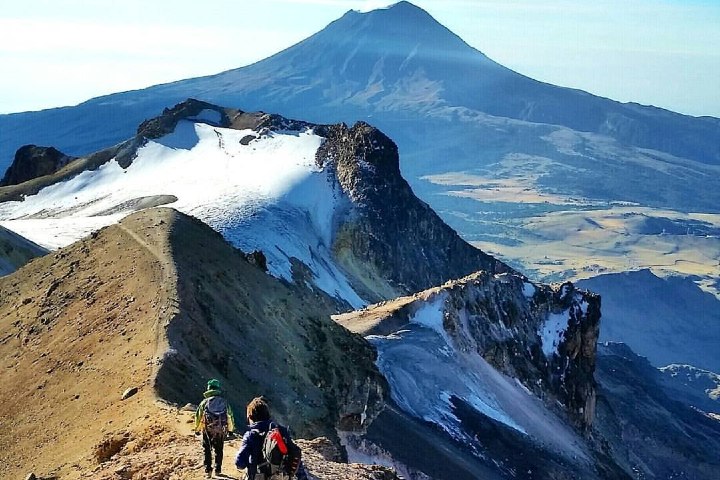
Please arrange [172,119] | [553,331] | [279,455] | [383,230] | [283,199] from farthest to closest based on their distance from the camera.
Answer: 1. [172,119]
2. [383,230]
3. [283,199]
4. [553,331]
5. [279,455]

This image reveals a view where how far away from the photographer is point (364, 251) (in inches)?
2840

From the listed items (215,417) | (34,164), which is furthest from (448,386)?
(34,164)

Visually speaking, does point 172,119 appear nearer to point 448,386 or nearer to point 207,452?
point 448,386

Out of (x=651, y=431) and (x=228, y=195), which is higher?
(x=228, y=195)

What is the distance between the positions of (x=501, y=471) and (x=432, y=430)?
3.67m

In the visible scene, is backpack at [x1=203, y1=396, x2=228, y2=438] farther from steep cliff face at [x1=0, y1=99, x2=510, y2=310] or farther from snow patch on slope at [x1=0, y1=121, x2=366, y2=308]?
steep cliff face at [x1=0, y1=99, x2=510, y2=310]

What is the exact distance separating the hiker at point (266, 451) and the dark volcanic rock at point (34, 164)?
3566 inches

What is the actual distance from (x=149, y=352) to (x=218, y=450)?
7854 mm

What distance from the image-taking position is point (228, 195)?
2692 inches

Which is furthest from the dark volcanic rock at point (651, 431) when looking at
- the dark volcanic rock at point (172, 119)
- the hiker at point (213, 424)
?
the hiker at point (213, 424)

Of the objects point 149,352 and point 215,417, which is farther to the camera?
point 149,352

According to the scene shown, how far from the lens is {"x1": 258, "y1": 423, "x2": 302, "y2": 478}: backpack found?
434 inches

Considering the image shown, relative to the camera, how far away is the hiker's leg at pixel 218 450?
13258 millimetres

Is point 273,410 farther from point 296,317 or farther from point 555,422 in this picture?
point 555,422
